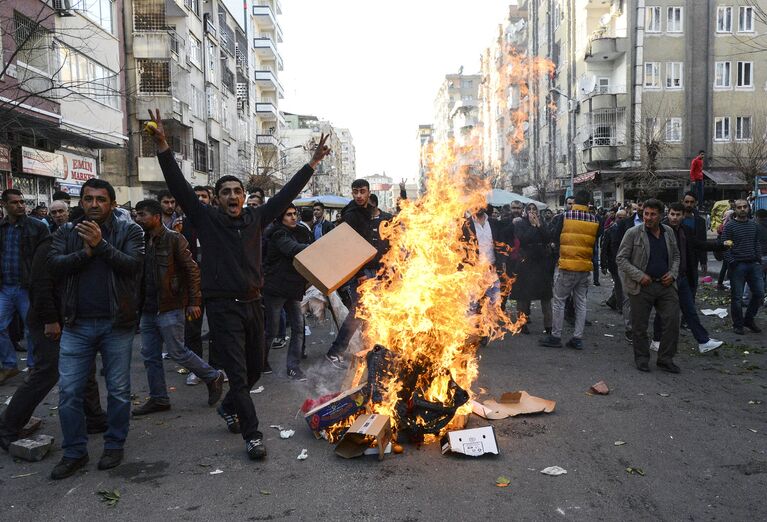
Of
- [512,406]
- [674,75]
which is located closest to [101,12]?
[512,406]

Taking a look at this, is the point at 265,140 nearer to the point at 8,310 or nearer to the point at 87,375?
the point at 8,310

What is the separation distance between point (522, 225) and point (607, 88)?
31326mm

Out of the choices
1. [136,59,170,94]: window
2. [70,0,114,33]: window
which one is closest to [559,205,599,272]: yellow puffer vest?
[70,0,114,33]: window

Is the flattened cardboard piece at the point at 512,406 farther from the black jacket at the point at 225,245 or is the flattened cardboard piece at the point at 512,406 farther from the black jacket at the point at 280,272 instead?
the black jacket at the point at 280,272

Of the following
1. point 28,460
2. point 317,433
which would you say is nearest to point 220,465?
point 317,433

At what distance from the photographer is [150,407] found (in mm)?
5758

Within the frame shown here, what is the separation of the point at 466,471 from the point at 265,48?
56653mm

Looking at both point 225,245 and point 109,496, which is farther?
point 225,245

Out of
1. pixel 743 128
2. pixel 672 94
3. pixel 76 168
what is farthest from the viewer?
pixel 672 94

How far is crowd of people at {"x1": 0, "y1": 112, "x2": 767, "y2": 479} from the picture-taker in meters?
4.34

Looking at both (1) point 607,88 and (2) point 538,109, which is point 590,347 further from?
(2) point 538,109

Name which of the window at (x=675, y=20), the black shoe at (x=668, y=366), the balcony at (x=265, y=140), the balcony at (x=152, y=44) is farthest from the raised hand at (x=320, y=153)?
the balcony at (x=265, y=140)

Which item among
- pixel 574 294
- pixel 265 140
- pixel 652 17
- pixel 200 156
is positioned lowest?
pixel 574 294

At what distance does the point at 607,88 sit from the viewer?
36.9 metres
